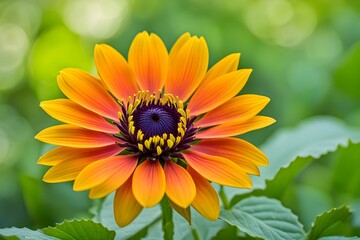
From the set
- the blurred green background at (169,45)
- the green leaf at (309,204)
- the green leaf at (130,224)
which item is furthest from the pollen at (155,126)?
the blurred green background at (169,45)

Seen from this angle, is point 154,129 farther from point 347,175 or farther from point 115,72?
point 347,175

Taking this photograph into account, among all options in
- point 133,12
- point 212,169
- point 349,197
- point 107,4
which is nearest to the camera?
point 212,169

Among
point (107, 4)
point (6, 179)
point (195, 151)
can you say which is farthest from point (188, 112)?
point (107, 4)

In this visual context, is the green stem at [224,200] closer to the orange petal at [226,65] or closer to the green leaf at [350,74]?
the orange petal at [226,65]

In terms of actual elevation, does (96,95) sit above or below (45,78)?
below

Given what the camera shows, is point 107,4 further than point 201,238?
Yes

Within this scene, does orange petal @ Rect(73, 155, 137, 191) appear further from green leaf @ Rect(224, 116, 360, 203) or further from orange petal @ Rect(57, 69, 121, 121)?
green leaf @ Rect(224, 116, 360, 203)

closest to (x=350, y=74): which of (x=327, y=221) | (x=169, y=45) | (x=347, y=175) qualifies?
(x=347, y=175)

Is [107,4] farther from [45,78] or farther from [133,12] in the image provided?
[45,78]
